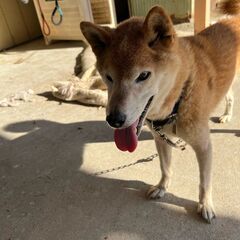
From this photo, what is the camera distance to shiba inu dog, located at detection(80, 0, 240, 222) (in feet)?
4.64

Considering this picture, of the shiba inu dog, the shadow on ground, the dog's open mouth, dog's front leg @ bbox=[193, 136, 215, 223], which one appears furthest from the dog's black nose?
the shadow on ground

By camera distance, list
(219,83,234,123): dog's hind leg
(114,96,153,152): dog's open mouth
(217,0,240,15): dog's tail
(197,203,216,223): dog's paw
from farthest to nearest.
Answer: (219,83,234,123): dog's hind leg → (217,0,240,15): dog's tail → (197,203,216,223): dog's paw → (114,96,153,152): dog's open mouth

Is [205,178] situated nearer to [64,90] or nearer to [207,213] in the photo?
[207,213]

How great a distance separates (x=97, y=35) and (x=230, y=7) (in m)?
1.24

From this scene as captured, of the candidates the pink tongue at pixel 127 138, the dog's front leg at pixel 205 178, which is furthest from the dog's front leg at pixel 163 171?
the pink tongue at pixel 127 138

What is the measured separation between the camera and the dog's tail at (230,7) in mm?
2205

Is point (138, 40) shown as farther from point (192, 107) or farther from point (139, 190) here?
point (139, 190)

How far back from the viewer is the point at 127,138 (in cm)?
157

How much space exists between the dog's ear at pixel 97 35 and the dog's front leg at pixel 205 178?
30.7 inches

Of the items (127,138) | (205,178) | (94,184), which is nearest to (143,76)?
(127,138)

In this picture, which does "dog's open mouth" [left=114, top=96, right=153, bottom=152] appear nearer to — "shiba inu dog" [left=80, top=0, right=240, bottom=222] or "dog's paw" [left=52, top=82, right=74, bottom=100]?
"shiba inu dog" [left=80, top=0, right=240, bottom=222]

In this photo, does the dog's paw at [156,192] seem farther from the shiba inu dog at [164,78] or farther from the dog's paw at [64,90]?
the dog's paw at [64,90]

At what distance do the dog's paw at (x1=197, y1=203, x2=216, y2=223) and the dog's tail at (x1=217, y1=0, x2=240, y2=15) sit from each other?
1.43 meters

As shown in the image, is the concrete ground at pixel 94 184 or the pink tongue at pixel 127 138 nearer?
the pink tongue at pixel 127 138
